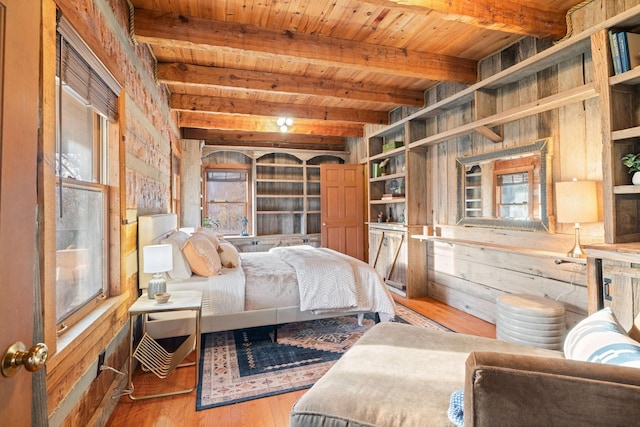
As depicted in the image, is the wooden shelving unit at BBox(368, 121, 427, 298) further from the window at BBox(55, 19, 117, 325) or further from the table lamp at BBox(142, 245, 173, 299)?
the window at BBox(55, 19, 117, 325)

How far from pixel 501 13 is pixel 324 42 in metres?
1.44

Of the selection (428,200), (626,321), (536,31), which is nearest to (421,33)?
(536,31)

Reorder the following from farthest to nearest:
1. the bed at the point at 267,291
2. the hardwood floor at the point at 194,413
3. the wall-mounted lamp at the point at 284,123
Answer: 1. the wall-mounted lamp at the point at 284,123
2. the bed at the point at 267,291
3. the hardwood floor at the point at 194,413

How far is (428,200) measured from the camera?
446 cm

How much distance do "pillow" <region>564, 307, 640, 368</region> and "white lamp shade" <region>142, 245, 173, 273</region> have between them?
94.9 inches

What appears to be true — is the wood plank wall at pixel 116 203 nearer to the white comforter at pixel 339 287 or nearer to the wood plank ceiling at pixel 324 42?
the wood plank ceiling at pixel 324 42

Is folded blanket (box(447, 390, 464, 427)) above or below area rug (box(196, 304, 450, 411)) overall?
above

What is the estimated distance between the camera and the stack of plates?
2354 millimetres

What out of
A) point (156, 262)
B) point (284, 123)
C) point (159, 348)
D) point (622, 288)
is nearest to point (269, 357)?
point (159, 348)

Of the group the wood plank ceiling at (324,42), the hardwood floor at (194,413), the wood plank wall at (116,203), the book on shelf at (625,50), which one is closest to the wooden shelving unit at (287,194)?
the wood plank ceiling at (324,42)

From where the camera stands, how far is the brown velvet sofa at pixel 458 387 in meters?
0.70

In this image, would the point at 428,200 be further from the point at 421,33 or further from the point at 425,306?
the point at 421,33

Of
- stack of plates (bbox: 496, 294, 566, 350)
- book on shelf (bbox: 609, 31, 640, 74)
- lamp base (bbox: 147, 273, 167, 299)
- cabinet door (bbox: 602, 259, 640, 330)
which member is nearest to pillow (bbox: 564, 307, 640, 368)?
cabinet door (bbox: 602, 259, 640, 330)

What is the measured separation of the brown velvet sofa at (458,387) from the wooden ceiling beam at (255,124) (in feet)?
15.0
